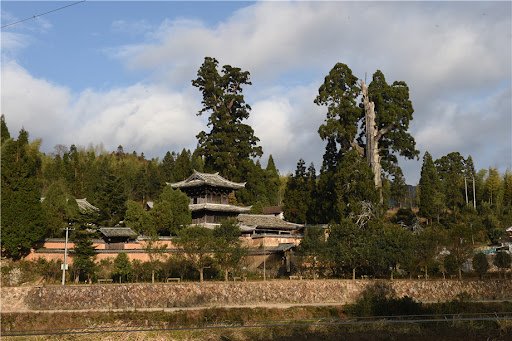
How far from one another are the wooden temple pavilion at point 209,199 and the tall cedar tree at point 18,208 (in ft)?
47.9

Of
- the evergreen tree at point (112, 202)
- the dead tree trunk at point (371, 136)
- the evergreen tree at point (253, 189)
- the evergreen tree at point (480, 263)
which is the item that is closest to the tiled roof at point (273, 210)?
the evergreen tree at point (253, 189)

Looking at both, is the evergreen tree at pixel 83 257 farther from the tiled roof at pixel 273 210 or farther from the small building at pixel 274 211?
the tiled roof at pixel 273 210

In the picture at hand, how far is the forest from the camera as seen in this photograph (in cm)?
3594

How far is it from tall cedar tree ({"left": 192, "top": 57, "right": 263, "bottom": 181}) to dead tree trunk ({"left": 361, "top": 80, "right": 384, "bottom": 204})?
14148 mm

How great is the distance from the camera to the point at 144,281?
3447cm

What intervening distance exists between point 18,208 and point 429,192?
36.6 m

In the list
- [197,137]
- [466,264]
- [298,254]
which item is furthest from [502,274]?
[197,137]

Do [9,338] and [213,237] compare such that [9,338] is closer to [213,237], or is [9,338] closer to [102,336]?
[102,336]

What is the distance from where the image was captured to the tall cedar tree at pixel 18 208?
34156mm

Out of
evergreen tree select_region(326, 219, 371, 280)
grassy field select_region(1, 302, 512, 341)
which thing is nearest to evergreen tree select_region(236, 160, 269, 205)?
evergreen tree select_region(326, 219, 371, 280)

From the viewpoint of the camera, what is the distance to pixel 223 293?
108 feet

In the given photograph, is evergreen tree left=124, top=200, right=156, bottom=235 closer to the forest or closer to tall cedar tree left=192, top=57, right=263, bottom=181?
the forest

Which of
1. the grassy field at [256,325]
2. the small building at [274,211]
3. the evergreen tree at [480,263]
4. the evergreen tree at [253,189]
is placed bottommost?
the grassy field at [256,325]

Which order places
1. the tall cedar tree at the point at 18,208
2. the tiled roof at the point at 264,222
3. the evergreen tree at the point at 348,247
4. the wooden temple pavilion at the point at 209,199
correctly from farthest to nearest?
1. the wooden temple pavilion at the point at 209,199
2. the tiled roof at the point at 264,222
3. the evergreen tree at the point at 348,247
4. the tall cedar tree at the point at 18,208
